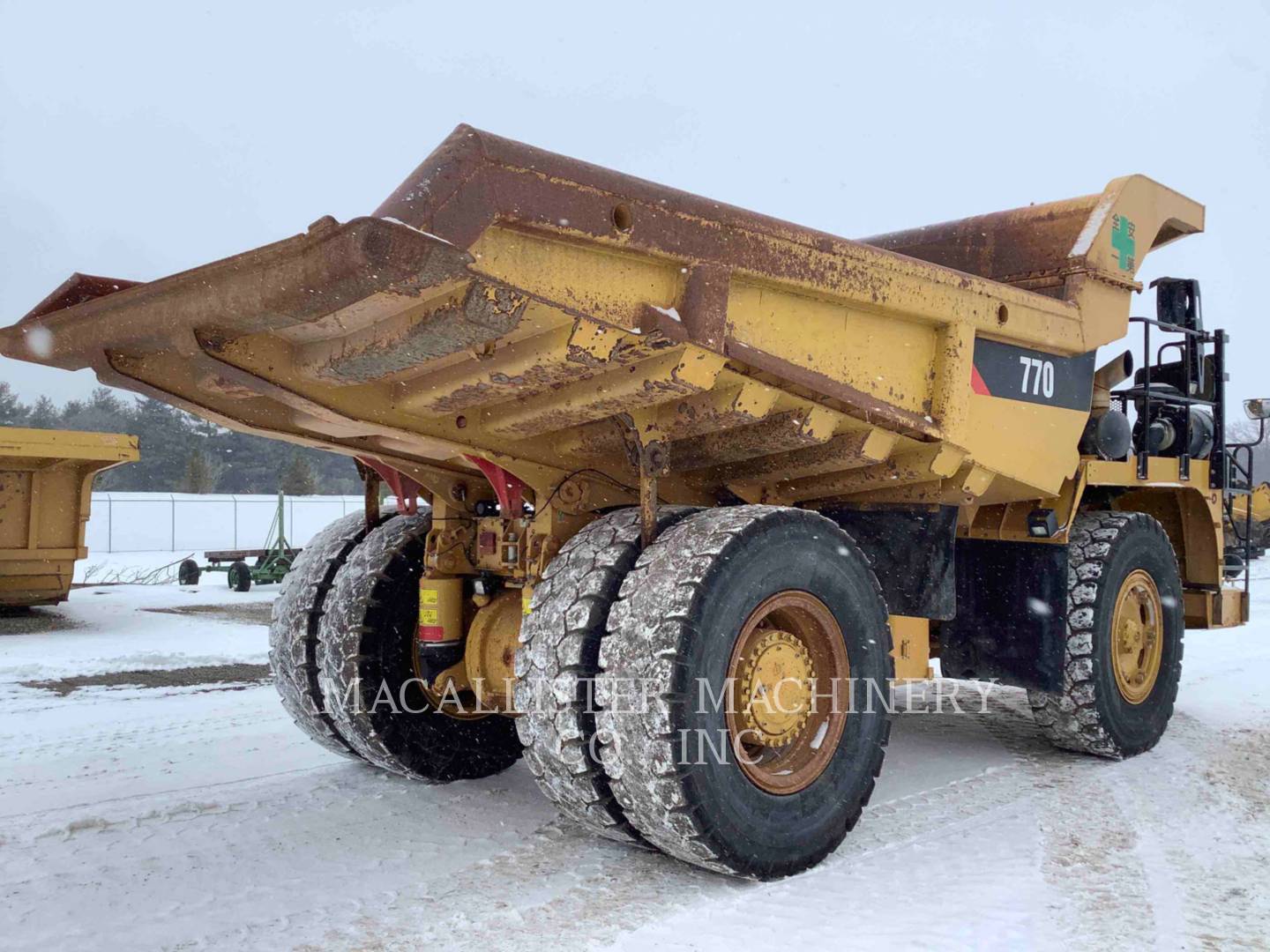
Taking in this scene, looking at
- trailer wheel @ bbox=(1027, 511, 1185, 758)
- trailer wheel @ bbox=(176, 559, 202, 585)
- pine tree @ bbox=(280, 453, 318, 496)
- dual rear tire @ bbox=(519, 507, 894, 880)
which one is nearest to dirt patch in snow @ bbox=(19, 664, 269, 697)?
dual rear tire @ bbox=(519, 507, 894, 880)

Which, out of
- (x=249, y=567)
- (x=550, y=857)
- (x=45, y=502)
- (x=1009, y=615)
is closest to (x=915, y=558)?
(x=1009, y=615)

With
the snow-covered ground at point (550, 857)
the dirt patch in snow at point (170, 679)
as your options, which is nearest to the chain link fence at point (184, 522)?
the dirt patch in snow at point (170, 679)

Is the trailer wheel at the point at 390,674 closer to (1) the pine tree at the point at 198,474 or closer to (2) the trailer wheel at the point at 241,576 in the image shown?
(2) the trailer wheel at the point at 241,576

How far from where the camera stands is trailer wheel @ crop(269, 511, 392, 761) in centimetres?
463

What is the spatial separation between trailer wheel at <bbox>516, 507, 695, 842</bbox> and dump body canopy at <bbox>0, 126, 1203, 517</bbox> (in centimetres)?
47

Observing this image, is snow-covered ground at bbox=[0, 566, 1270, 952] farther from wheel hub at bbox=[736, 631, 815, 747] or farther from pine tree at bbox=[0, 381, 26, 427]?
pine tree at bbox=[0, 381, 26, 427]

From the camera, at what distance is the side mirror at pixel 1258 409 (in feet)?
21.8

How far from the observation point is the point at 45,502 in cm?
1095

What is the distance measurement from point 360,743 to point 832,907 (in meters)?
2.16

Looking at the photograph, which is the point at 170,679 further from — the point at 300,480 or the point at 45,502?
the point at 300,480

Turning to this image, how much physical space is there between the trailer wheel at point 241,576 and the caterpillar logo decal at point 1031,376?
505 inches

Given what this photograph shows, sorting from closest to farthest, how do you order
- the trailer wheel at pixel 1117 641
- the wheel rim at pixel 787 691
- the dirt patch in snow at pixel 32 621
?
1. the wheel rim at pixel 787 691
2. the trailer wheel at pixel 1117 641
3. the dirt patch in snow at pixel 32 621

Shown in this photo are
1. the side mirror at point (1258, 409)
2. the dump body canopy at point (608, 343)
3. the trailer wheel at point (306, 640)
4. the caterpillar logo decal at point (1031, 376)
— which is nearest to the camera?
the dump body canopy at point (608, 343)

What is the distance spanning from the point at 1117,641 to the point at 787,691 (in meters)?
2.45
